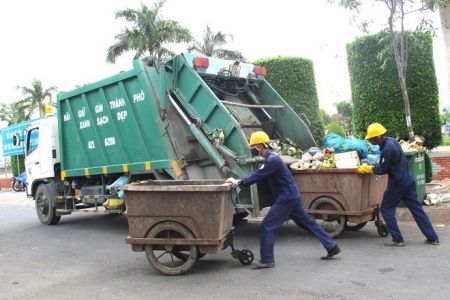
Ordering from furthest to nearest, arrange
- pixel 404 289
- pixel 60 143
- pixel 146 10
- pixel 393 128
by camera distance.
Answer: pixel 146 10 → pixel 393 128 → pixel 60 143 → pixel 404 289

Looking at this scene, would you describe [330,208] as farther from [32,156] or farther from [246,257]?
[32,156]

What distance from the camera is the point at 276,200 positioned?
4793mm

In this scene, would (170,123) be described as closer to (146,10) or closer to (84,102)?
(84,102)

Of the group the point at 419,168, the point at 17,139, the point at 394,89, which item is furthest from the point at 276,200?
the point at 17,139

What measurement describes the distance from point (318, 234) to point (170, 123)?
9.29ft

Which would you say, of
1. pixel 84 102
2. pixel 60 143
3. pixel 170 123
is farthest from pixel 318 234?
pixel 60 143

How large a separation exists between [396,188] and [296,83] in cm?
633

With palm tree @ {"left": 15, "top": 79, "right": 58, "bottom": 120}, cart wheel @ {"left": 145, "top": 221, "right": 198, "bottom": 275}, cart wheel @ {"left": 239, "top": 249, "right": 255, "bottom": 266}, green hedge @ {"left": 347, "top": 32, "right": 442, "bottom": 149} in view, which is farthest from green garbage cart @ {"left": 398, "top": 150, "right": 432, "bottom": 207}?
palm tree @ {"left": 15, "top": 79, "right": 58, "bottom": 120}

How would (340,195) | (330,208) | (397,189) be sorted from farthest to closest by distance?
(330,208)
(340,195)
(397,189)

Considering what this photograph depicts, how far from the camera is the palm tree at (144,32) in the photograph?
889 inches

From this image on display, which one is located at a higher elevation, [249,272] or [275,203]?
[275,203]

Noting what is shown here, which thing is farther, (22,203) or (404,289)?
(22,203)

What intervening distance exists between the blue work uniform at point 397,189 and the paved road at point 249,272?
0.74ft

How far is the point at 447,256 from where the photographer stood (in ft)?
15.4
